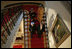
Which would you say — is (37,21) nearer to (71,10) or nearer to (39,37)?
(39,37)

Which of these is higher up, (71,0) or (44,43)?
(71,0)

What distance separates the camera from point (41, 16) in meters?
7.96

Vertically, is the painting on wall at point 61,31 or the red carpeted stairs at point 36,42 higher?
the painting on wall at point 61,31

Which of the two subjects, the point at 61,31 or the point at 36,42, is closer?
the point at 61,31

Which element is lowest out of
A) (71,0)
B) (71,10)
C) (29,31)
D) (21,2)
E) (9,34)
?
(29,31)

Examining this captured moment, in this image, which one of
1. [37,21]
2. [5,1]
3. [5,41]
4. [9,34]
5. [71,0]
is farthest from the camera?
[37,21]

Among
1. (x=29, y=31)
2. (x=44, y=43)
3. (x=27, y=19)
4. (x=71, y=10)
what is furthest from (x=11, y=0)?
(x=71, y=10)

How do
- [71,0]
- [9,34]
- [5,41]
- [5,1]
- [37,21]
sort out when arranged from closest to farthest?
[71,0]
[5,41]
[9,34]
[5,1]
[37,21]

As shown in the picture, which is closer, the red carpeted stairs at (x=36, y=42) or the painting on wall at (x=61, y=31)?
the painting on wall at (x=61, y=31)

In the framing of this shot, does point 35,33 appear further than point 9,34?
Yes

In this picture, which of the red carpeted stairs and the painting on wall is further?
the red carpeted stairs

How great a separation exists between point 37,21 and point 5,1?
226cm

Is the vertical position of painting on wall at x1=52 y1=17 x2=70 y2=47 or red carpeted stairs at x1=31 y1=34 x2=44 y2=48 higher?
painting on wall at x1=52 y1=17 x2=70 y2=47

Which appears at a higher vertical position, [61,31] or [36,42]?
[61,31]
